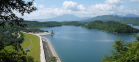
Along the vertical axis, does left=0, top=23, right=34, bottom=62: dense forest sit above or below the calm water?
above

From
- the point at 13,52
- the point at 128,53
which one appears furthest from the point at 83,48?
the point at 13,52

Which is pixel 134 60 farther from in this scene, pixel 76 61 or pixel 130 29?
pixel 130 29

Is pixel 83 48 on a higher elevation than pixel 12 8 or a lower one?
lower

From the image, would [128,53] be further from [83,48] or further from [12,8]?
[83,48]

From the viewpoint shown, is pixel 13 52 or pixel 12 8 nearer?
pixel 12 8

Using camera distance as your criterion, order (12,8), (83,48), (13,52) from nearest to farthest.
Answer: (12,8) < (13,52) < (83,48)

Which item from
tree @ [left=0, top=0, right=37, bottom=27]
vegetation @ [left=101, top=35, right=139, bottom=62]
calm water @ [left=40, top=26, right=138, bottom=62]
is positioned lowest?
calm water @ [left=40, top=26, right=138, bottom=62]

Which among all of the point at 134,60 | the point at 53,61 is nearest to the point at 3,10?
the point at 134,60

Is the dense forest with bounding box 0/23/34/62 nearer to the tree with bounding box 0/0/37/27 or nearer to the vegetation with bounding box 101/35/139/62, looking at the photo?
the tree with bounding box 0/0/37/27

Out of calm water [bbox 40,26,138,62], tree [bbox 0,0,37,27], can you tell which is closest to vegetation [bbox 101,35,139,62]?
tree [bbox 0,0,37,27]

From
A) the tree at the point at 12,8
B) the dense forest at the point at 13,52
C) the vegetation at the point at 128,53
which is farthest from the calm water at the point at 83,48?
the tree at the point at 12,8

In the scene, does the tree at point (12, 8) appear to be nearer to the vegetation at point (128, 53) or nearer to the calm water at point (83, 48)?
the vegetation at point (128, 53)

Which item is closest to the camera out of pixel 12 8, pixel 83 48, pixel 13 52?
pixel 12 8

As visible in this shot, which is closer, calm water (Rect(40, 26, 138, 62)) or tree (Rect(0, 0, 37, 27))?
tree (Rect(0, 0, 37, 27))
